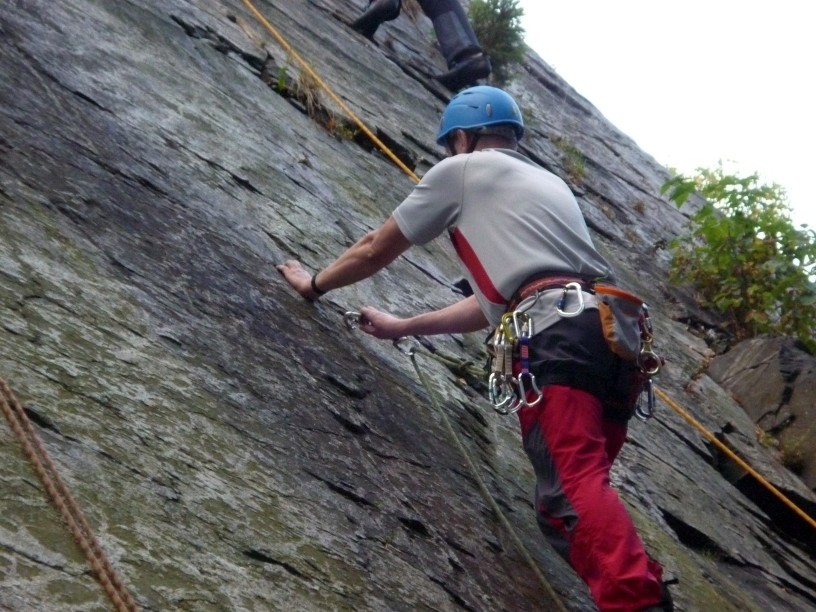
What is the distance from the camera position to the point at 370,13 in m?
9.32

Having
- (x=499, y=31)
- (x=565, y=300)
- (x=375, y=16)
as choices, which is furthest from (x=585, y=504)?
(x=499, y=31)

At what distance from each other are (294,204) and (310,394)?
1.80 m

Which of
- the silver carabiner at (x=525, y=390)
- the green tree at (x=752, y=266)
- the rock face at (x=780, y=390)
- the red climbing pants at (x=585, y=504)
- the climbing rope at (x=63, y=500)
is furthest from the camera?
the green tree at (x=752, y=266)

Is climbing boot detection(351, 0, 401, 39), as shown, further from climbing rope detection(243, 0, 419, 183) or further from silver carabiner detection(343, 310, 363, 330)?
silver carabiner detection(343, 310, 363, 330)

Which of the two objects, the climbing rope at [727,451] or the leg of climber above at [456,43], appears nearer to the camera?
the climbing rope at [727,451]

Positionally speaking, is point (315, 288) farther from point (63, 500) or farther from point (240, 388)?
point (63, 500)

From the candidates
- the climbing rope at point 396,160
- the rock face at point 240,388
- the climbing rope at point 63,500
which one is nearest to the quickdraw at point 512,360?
the rock face at point 240,388

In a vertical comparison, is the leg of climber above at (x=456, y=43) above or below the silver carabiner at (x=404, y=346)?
above

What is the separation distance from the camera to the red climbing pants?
288 cm

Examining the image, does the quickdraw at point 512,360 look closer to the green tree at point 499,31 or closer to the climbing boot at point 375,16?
the climbing boot at point 375,16

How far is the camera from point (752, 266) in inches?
343

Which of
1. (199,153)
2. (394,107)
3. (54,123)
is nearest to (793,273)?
(394,107)

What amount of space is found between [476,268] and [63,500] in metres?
1.81

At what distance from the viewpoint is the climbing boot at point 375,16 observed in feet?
30.6
